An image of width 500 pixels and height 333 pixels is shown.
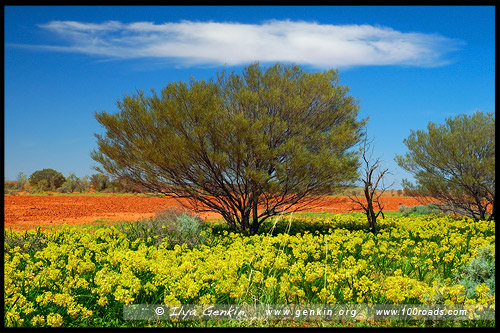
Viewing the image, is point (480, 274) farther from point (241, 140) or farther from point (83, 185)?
point (83, 185)

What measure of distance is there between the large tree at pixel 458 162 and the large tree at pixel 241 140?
581 cm

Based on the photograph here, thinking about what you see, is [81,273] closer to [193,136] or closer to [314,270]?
[314,270]

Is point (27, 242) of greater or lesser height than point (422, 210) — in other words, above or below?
above

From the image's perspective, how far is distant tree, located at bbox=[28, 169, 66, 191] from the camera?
41.8 m

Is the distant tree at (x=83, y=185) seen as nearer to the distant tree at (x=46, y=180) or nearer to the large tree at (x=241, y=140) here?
the distant tree at (x=46, y=180)

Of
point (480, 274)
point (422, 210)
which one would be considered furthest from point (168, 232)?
point (422, 210)

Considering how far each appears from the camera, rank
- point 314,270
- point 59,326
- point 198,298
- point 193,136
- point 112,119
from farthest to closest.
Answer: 1. point 112,119
2. point 193,136
3. point 314,270
4. point 198,298
5. point 59,326

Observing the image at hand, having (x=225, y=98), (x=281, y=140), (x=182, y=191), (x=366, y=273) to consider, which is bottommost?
(x=366, y=273)

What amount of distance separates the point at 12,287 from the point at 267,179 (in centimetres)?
624

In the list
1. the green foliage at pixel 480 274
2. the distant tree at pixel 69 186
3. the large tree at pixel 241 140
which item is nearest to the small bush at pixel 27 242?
the large tree at pixel 241 140

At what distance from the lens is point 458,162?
15773 millimetres

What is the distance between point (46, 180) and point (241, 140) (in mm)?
37255

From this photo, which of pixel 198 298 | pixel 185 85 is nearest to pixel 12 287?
pixel 198 298

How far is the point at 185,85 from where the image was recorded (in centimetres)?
1043
